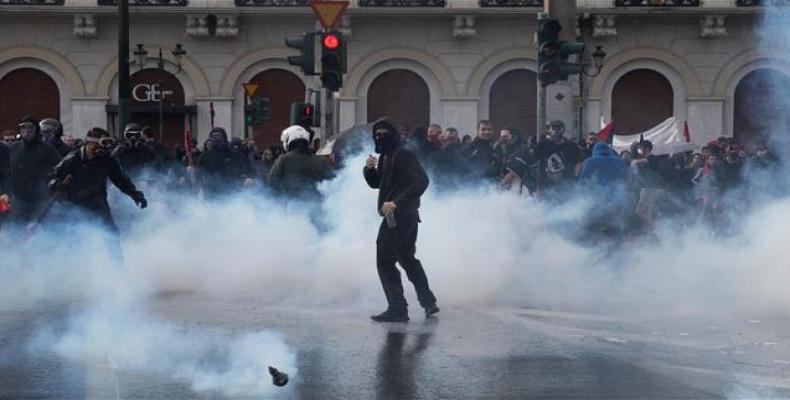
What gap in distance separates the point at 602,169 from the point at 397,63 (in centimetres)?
2139

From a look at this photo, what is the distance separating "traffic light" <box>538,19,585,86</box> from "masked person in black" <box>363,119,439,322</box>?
7118 mm

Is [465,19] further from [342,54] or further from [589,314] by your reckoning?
[589,314]

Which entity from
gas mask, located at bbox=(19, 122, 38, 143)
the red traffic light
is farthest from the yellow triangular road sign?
gas mask, located at bbox=(19, 122, 38, 143)

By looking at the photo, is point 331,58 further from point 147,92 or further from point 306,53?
point 147,92

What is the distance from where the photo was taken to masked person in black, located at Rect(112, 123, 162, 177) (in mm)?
16969

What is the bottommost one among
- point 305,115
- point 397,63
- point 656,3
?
point 305,115

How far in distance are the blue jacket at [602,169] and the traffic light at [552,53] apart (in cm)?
316

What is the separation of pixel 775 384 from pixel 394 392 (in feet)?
7.17

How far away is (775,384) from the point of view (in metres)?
8.28

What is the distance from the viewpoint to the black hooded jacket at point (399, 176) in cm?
1166

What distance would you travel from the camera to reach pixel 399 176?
1170 centimetres

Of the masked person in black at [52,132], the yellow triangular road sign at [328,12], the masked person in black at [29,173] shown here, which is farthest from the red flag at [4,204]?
the yellow triangular road sign at [328,12]

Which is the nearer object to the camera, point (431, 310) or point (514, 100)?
point (431, 310)

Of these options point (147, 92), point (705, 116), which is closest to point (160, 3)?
point (147, 92)
